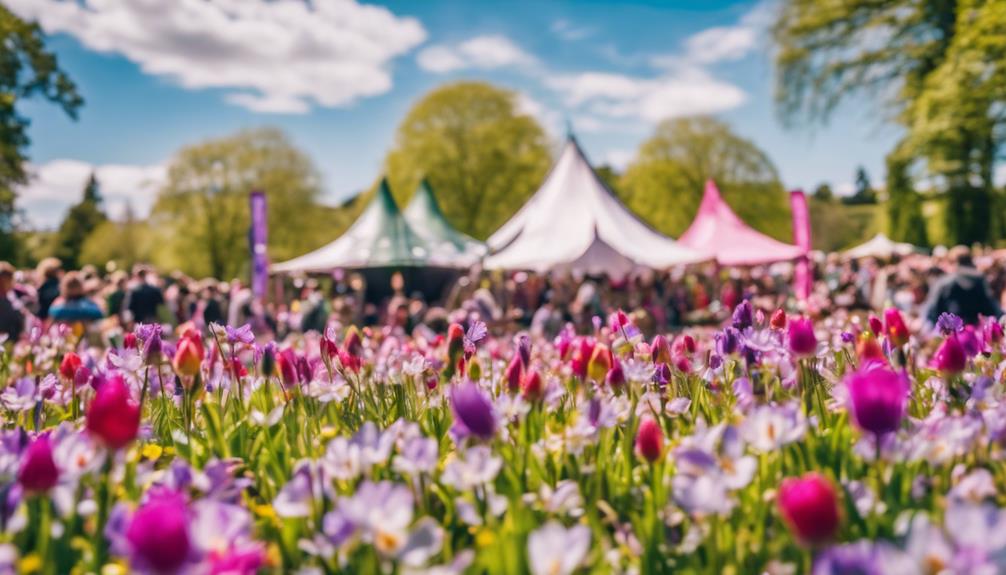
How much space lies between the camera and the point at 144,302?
1025 centimetres

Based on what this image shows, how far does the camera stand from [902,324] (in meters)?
2.67

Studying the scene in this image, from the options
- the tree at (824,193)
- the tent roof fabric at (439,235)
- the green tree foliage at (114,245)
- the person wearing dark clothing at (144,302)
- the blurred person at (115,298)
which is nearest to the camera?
the person wearing dark clothing at (144,302)

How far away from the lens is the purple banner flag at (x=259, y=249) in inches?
604

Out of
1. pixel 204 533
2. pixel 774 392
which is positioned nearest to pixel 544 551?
pixel 204 533

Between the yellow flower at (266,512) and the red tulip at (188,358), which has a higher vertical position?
the red tulip at (188,358)

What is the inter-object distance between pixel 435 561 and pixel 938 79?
1917cm

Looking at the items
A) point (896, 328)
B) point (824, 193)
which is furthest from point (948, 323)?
point (824, 193)

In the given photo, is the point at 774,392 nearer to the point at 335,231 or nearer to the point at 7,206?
the point at 7,206

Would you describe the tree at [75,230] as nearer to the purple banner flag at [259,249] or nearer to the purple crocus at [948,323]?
the purple banner flag at [259,249]

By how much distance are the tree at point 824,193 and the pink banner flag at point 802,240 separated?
8798 cm

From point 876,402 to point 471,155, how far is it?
3580 cm

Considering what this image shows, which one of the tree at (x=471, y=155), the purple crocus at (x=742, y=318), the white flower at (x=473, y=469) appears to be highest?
the tree at (x=471, y=155)

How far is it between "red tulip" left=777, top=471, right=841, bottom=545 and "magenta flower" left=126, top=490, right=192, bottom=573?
828mm

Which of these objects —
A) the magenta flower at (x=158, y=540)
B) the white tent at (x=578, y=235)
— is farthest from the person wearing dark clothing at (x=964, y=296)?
the magenta flower at (x=158, y=540)
